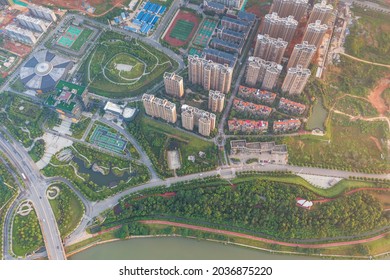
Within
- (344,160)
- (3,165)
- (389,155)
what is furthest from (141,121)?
(389,155)

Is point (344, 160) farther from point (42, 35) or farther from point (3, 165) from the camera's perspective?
point (42, 35)

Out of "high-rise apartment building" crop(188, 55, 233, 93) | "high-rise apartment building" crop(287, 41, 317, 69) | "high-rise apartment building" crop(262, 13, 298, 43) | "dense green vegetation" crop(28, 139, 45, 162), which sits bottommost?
"dense green vegetation" crop(28, 139, 45, 162)

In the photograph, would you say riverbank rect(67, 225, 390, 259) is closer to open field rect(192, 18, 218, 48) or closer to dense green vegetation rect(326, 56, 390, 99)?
dense green vegetation rect(326, 56, 390, 99)

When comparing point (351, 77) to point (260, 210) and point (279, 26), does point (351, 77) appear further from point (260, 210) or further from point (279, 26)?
point (260, 210)

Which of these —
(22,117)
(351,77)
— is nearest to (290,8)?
(351,77)

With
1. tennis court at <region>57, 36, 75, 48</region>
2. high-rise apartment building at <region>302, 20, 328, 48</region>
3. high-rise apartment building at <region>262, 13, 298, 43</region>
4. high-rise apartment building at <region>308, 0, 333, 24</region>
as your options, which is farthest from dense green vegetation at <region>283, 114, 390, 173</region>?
tennis court at <region>57, 36, 75, 48</region>

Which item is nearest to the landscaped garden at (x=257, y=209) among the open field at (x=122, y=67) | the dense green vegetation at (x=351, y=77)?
the dense green vegetation at (x=351, y=77)

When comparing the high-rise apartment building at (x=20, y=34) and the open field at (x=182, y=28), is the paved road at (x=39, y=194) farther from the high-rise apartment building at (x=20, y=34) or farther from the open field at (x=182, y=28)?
the open field at (x=182, y=28)
